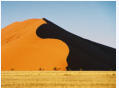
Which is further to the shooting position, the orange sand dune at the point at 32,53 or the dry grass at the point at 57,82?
the orange sand dune at the point at 32,53

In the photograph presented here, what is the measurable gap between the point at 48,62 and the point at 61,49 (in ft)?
16.2

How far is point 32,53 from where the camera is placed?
42.4 meters

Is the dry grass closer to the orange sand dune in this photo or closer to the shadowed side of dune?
the orange sand dune

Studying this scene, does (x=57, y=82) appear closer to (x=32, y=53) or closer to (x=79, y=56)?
(x=32, y=53)

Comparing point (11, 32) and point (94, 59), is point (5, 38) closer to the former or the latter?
point (11, 32)

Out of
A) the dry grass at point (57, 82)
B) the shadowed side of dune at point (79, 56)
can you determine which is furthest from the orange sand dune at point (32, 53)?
the dry grass at point (57, 82)

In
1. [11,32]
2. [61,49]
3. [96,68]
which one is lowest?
[96,68]

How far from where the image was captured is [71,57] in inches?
1630

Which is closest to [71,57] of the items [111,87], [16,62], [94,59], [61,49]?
[61,49]

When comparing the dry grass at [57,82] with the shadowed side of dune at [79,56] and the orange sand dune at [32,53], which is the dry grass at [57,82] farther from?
the shadowed side of dune at [79,56]

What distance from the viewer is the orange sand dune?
38.5 m

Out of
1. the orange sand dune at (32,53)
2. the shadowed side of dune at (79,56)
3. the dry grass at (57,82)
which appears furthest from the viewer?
the shadowed side of dune at (79,56)

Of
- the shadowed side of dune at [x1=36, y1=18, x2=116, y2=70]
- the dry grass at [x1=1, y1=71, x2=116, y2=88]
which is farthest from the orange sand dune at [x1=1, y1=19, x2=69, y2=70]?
the dry grass at [x1=1, y1=71, x2=116, y2=88]

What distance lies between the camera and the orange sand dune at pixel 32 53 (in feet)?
126
